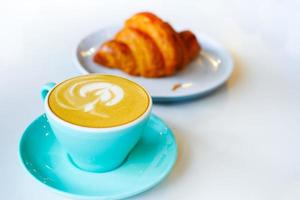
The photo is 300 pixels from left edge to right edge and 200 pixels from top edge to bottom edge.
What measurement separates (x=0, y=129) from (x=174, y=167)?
0.87 feet

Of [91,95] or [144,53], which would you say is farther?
[144,53]

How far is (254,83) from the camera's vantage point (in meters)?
0.84

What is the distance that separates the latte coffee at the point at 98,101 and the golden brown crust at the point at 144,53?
0.72 feet

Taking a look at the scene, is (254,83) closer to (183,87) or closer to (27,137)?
(183,87)

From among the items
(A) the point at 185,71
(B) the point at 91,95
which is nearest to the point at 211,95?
(A) the point at 185,71

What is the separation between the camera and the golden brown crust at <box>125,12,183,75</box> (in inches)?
32.7

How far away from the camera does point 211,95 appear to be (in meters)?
0.78

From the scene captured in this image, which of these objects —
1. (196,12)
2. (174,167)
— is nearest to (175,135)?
(174,167)

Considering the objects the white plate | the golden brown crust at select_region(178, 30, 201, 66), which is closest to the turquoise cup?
the white plate

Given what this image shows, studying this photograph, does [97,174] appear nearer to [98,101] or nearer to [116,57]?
[98,101]

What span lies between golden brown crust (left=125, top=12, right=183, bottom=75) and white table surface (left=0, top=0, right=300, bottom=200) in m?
0.11

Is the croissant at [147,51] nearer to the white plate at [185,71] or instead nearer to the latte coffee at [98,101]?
the white plate at [185,71]

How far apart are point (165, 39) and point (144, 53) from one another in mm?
50

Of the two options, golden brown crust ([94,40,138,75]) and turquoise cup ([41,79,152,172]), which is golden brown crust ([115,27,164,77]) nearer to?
golden brown crust ([94,40,138,75])
